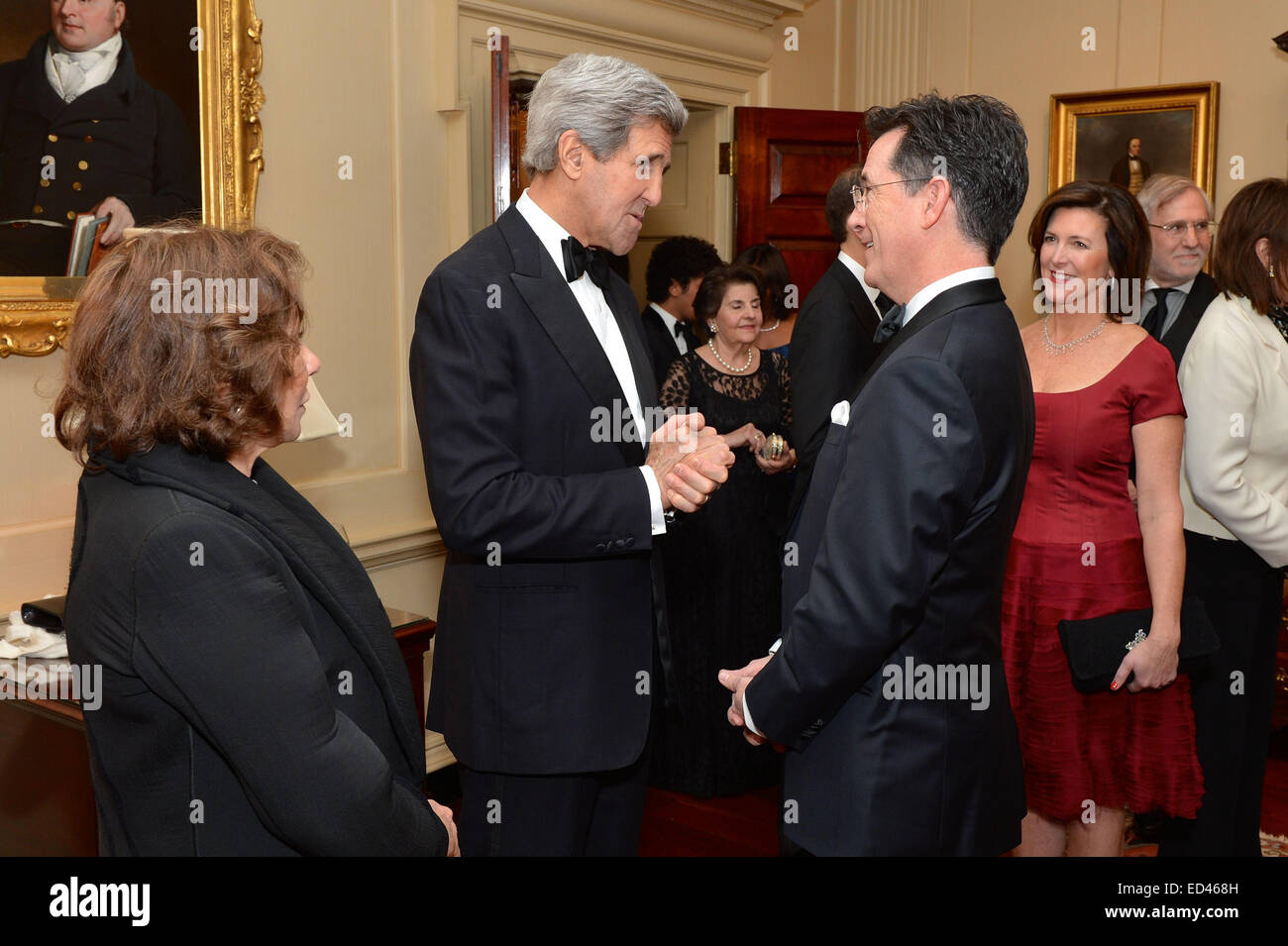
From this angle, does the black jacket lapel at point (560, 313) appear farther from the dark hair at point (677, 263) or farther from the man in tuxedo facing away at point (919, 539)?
the dark hair at point (677, 263)

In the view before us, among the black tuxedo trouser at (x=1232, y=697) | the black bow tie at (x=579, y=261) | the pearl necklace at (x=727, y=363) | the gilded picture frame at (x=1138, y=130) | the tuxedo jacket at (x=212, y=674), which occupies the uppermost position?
the gilded picture frame at (x=1138, y=130)

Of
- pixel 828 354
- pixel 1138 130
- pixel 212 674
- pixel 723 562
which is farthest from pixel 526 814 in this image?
pixel 1138 130

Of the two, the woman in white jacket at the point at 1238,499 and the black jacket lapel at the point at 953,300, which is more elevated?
the black jacket lapel at the point at 953,300

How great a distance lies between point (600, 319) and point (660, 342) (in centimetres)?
279

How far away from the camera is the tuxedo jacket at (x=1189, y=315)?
3.24 m

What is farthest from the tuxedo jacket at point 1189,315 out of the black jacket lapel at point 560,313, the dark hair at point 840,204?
the black jacket lapel at point 560,313

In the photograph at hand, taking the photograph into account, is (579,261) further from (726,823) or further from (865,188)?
(726,823)

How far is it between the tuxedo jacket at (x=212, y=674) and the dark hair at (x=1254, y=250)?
2.54 metres

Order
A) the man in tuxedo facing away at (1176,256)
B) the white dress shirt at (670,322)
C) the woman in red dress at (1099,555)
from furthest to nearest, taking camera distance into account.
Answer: the white dress shirt at (670,322) < the man in tuxedo facing away at (1176,256) < the woman in red dress at (1099,555)

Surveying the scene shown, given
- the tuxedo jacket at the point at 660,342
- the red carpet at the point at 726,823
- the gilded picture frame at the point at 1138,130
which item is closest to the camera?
the red carpet at the point at 726,823

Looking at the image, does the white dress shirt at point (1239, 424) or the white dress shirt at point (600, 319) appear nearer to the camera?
the white dress shirt at point (600, 319)

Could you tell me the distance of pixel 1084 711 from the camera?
2682mm

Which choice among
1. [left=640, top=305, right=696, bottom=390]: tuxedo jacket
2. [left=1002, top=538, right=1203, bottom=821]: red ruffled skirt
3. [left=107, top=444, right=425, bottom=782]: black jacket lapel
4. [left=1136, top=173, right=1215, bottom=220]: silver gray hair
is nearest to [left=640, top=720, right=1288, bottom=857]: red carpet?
[left=1002, top=538, right=1203, bottom=821]: red ruffled skirt
